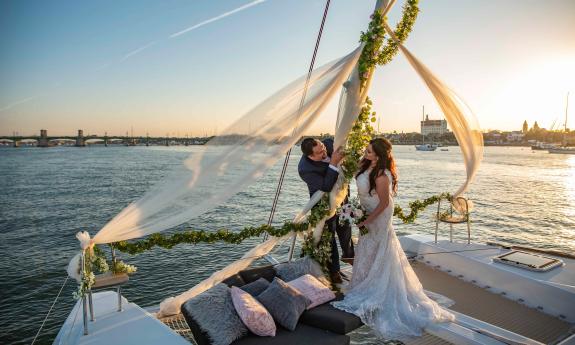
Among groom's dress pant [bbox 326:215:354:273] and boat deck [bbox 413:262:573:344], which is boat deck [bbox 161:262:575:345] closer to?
boat deck [bbox 413:262:573:344]

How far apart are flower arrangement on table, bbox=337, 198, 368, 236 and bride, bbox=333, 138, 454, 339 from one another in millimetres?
67

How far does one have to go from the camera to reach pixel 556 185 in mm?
32469

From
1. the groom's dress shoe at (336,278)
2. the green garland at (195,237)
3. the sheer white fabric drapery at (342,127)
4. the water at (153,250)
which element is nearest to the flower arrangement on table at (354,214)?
the sheer white fabric drapery at (342,127)

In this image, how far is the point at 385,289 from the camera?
418cm

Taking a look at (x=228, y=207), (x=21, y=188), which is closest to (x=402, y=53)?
(x=228, y=207)

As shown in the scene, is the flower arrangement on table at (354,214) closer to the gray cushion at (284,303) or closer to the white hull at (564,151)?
the gray cushion at (284,303)

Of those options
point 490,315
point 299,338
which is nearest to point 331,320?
point 299,338

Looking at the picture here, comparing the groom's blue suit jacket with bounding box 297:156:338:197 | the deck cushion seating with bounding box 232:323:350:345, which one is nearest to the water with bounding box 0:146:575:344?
the groom's blue suit jacket with bounding box 297:156:338:197

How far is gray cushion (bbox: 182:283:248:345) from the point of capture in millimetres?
3432

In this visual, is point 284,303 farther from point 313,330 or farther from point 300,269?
point 300,269

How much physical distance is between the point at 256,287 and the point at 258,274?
1.10 feet

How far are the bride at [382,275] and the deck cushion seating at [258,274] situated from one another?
91 centimetres

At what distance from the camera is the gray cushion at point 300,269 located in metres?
4.59

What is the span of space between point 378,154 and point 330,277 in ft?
6.25
